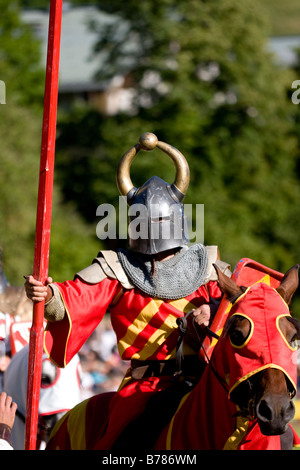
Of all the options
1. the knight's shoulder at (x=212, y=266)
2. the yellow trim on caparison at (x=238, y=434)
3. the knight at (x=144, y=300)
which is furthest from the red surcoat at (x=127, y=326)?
the yellow trim on caparison at (x=238, y=434)

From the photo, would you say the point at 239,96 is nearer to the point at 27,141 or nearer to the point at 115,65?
the point at 115,65

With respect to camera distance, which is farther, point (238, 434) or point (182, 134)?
point (182, 134)

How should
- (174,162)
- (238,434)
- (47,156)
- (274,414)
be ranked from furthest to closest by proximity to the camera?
(174,162) → (47,156) → (238,434) → (274,414)

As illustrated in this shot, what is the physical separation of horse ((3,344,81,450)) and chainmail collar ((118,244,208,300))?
4.53 feet

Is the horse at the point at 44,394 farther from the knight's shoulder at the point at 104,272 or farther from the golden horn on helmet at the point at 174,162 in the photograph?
the golden horn on helmet at the point at 174,162

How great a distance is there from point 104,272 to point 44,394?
146cm

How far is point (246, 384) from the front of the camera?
3.72 meters

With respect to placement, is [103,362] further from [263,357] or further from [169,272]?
[263,357]

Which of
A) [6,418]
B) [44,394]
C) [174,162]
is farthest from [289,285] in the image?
[44,394]

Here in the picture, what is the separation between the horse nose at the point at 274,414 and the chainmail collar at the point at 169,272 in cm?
146

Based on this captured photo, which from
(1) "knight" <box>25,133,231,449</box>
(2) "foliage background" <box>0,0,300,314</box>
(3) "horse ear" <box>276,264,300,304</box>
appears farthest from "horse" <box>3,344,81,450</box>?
(2) "foliage background" <box>0,0,300,314</box>

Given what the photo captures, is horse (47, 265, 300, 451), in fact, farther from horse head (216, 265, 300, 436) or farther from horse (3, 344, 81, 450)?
horse (3, 344, 81, 450)

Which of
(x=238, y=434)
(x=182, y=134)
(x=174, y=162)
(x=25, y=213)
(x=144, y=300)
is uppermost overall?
(x=182, y=134)

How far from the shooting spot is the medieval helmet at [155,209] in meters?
4.93
